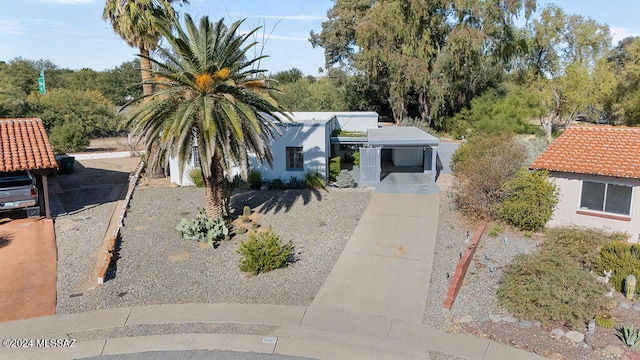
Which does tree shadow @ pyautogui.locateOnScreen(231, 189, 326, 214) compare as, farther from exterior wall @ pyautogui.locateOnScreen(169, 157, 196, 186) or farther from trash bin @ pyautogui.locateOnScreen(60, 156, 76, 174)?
trash bin @ pyautogui.locateOnScreen(60, 156, 76, 174)

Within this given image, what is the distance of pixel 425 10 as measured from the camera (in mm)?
31578

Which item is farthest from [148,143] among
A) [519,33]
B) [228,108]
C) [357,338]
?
[519,33]

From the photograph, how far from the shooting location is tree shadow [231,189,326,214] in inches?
748

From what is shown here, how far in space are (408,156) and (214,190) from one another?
14379 millimetres

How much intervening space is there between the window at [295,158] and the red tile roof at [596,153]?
1035 centimetres

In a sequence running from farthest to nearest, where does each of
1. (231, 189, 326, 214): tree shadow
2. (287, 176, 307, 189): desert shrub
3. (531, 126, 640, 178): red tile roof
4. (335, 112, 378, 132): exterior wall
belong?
1. (335, 112, 378, 132): exterior wall
2. (287, 176, 307, 189): desert shrub
3. (231, 189, 326, 214): tree shadow
4. (531, 126, 640, 178): red tile roof

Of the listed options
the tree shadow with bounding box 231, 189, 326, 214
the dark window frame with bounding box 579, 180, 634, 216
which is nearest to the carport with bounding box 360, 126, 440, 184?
the tree shadow with bounding box 231, 189, 326, 214

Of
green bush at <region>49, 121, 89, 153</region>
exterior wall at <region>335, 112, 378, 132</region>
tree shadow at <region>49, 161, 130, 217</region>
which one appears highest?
exterior wall at <region>335, 112, 378, 132</region>

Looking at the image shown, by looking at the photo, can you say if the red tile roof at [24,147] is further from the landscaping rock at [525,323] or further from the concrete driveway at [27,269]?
the landscaping rock at [525,323]

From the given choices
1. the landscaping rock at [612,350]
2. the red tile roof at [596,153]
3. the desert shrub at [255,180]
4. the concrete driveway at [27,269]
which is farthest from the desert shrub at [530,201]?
the concrete driveway at [27,269]

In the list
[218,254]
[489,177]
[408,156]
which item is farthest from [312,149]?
[218,254]

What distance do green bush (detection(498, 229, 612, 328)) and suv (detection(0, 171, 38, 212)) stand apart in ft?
54.5

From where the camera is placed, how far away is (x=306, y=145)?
72.5ft

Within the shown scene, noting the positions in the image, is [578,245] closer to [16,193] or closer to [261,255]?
[261,255]
